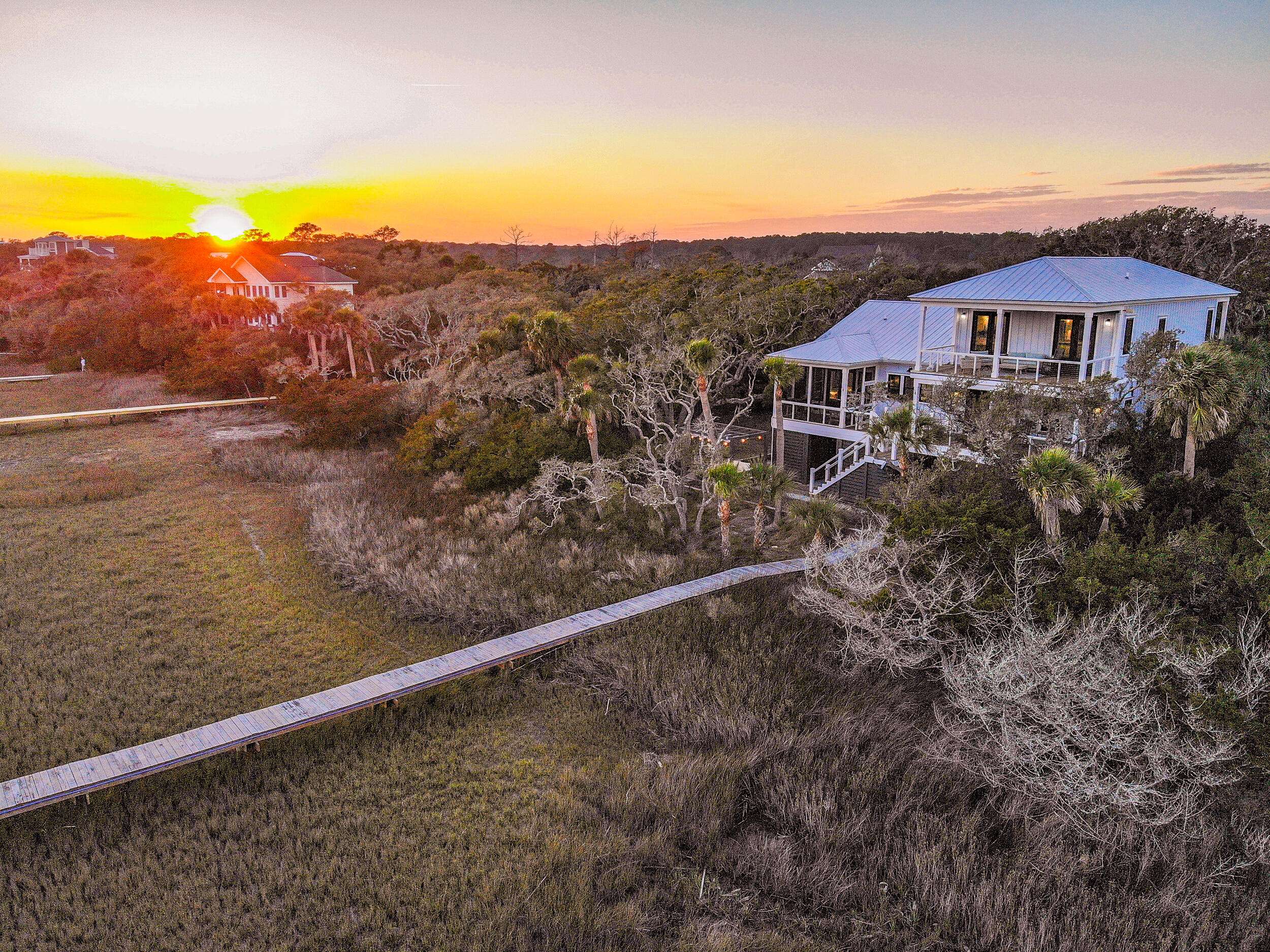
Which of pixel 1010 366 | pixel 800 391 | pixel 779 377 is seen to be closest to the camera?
pixel 779 377

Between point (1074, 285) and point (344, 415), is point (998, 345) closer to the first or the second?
point (1074, 285)

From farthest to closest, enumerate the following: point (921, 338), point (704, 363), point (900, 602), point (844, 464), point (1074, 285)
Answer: point (844, 464) < point (921, 338) < point (704, 363) < point (1074, 285) < point (900, 602)

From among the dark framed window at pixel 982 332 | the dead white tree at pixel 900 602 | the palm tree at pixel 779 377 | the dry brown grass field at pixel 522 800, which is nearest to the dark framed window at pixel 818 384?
the palm tree at pixel 779 377

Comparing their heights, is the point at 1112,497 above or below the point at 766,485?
above

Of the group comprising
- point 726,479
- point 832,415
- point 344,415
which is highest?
point 832,415

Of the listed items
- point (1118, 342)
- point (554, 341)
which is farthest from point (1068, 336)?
point (554, 341)

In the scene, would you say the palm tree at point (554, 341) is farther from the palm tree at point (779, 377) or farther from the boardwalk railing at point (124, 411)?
the boardwalk railing at point (124, 411)
